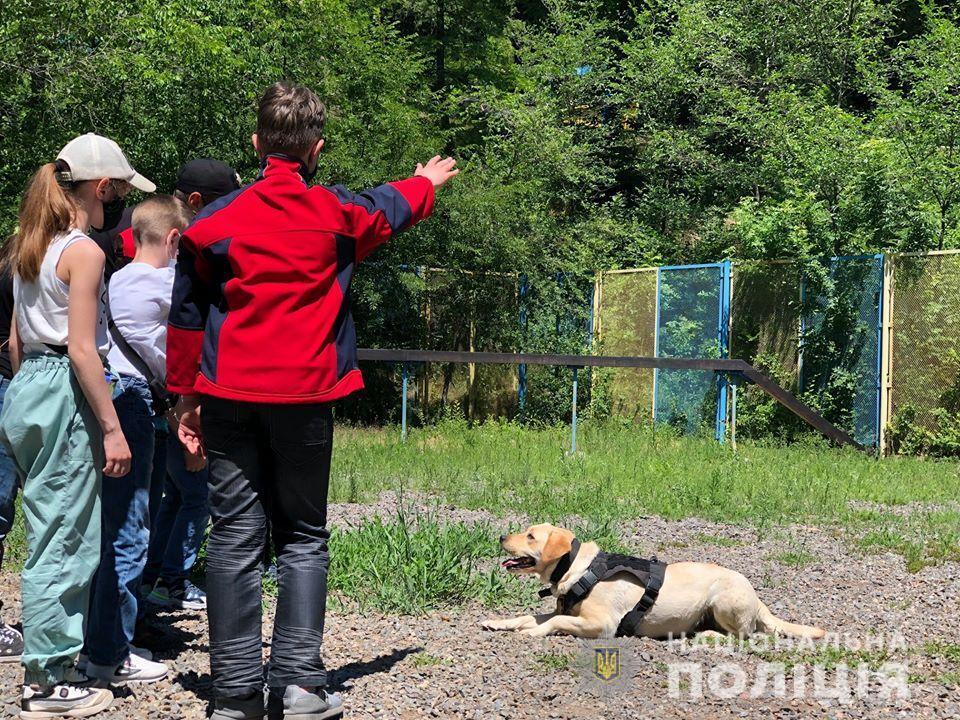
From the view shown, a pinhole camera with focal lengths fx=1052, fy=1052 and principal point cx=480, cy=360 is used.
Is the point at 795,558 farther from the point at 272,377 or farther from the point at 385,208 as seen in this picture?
the point at 272,377

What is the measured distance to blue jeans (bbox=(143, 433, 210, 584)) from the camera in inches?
188

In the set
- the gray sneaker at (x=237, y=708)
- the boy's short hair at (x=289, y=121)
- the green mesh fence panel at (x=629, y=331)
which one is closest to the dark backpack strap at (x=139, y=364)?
the boy's short hair at (x=289, y=121)

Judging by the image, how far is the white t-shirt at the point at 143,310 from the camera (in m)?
4.03

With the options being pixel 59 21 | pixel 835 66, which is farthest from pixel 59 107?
pixel 835 66

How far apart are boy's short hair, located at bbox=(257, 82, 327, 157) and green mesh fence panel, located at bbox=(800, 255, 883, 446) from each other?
11117 millimetres

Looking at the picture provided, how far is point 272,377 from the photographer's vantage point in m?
3.26

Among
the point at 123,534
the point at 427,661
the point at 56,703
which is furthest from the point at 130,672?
the point at 427,661

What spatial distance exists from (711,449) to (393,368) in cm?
597

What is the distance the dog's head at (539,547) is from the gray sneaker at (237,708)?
1.77 m

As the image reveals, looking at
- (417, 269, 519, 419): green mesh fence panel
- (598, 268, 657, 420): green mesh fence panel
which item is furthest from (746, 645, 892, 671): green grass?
(417, 269, 519, 419): green mesh fence panel

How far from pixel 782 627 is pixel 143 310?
3.17m

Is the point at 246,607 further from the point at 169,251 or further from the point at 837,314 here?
the point at 837,314

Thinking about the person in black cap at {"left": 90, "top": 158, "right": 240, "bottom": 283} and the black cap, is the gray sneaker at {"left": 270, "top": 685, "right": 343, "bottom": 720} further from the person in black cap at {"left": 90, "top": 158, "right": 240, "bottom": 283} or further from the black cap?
the black cap

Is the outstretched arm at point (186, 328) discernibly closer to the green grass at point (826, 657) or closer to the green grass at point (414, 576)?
the green grass at point (414, 576)
